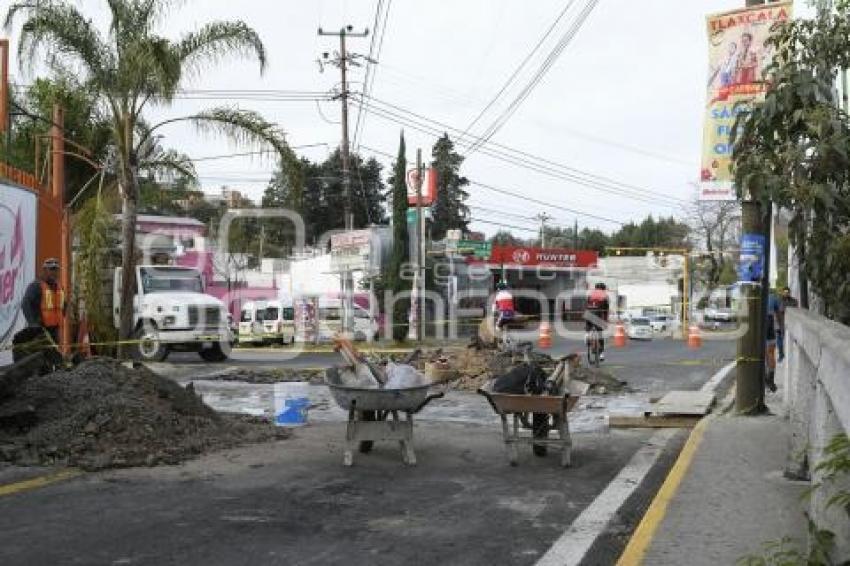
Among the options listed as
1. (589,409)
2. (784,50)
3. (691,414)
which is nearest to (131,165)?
(589,409)


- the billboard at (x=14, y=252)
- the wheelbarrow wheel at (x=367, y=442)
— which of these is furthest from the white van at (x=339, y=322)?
the wheelbarrow wheel at (x=367, y=442)

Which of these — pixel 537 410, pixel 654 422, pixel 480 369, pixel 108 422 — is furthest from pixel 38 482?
pixel 480 369

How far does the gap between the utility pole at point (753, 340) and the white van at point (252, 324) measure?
88.8ft

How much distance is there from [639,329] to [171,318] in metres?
23.7

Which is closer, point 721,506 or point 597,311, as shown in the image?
point 721,506

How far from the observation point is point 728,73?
10.8 metres

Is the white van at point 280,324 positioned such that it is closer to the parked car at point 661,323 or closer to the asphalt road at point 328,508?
the parked car at point 661,323

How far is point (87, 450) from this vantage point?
27.8 feet

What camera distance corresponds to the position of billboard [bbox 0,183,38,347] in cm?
1210

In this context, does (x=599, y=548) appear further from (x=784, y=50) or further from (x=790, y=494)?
(x=784, y=50)

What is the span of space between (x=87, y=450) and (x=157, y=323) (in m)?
15.7

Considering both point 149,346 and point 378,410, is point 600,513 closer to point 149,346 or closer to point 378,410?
point 378,410

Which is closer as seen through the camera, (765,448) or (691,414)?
(765,448)

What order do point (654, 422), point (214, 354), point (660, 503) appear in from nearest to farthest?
point (660, 503), point (654, 422), point (214, 354)
